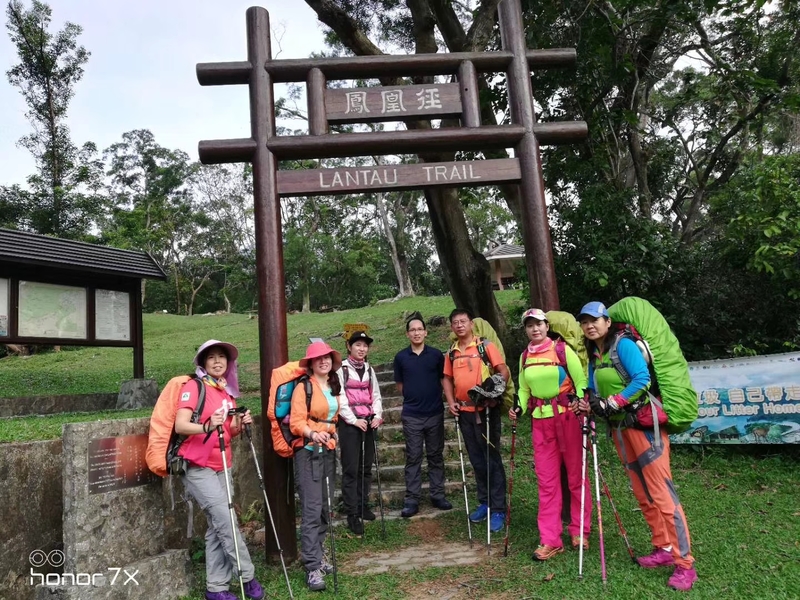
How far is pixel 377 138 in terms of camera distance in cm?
519

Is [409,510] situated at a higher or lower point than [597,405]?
lower

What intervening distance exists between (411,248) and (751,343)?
27.9 m

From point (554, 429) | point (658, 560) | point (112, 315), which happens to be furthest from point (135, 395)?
point (658, 560)

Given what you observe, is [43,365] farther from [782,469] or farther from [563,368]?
[782,469]

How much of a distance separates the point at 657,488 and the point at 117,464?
3.72 meters

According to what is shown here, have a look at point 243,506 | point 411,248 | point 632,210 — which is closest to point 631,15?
point 632,210

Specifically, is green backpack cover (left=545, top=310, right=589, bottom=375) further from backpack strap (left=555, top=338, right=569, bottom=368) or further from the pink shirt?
the pink shirt

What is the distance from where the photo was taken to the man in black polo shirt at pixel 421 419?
5.55m

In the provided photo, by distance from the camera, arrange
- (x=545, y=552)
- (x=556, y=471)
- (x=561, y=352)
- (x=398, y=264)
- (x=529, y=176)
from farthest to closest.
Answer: (x=398, y=264) < (x=529, y=176) < (x=561, y=352) < (x=556, y=471) < (x=545, y=552)

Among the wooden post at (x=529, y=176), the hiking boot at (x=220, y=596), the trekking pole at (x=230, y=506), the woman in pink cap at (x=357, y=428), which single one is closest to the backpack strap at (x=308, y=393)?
the trekking pole at (x=230, y=506)

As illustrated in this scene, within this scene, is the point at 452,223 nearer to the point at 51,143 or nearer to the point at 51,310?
the point at 51,310

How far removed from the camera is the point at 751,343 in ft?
24.0

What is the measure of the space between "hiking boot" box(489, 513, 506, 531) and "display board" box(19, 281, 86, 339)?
22.2 ft

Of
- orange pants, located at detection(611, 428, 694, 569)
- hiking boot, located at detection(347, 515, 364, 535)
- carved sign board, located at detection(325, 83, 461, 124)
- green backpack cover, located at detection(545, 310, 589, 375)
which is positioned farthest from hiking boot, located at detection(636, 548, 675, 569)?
carved sign board, located at detection(325, 83, 461, 124)
